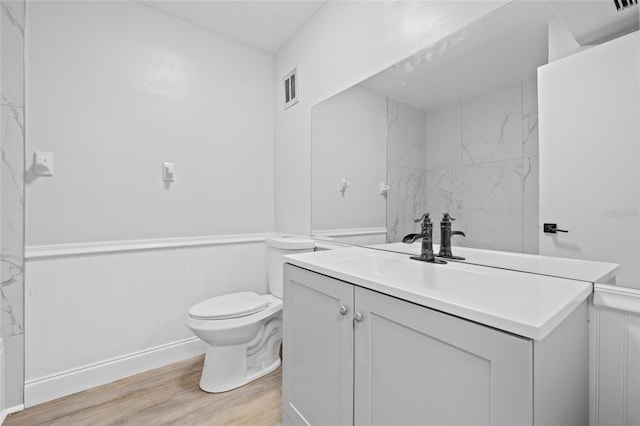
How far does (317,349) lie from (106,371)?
1.46m

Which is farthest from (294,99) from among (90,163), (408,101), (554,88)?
(554,88)

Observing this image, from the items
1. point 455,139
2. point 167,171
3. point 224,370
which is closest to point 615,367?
point 455,139

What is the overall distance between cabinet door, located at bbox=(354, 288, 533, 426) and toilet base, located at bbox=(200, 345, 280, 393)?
38.8 inches

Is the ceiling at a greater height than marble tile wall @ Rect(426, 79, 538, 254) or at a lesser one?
greater

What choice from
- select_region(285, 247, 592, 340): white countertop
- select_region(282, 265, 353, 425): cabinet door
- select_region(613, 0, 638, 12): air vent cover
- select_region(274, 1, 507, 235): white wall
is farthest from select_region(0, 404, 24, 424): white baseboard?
select_region(613, 0, 638, 12): air vent cover

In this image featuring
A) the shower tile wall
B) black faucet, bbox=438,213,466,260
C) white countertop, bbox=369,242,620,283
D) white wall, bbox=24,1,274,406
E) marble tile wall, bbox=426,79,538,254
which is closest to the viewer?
white countertop, bbox=369,242,620,283

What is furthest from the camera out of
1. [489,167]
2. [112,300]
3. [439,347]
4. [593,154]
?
[112,300]

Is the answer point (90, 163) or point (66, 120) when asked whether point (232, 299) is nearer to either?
point (90, 163)

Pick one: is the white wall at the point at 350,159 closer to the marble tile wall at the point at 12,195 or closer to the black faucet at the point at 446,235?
the black faucet at the point at 446,235

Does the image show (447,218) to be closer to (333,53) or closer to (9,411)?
(333,53)

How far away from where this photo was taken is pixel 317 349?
3.64ft

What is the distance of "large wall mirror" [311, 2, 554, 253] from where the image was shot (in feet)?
3.21

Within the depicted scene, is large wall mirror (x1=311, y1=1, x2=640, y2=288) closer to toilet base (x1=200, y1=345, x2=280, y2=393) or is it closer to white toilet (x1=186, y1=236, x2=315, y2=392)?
white toilet (x1=186, y1=236, x2=315, y2=392)

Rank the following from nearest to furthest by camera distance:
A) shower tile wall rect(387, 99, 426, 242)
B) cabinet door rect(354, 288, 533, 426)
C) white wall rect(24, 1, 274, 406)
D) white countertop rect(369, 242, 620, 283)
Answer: cabinet door rect(354, 288, 533, 426)
white countertop rect(369, 242, 620, 283)
shower tile wall rect(387, 99, 426, 242)
white wall rect(24, 1, 274, 406)
